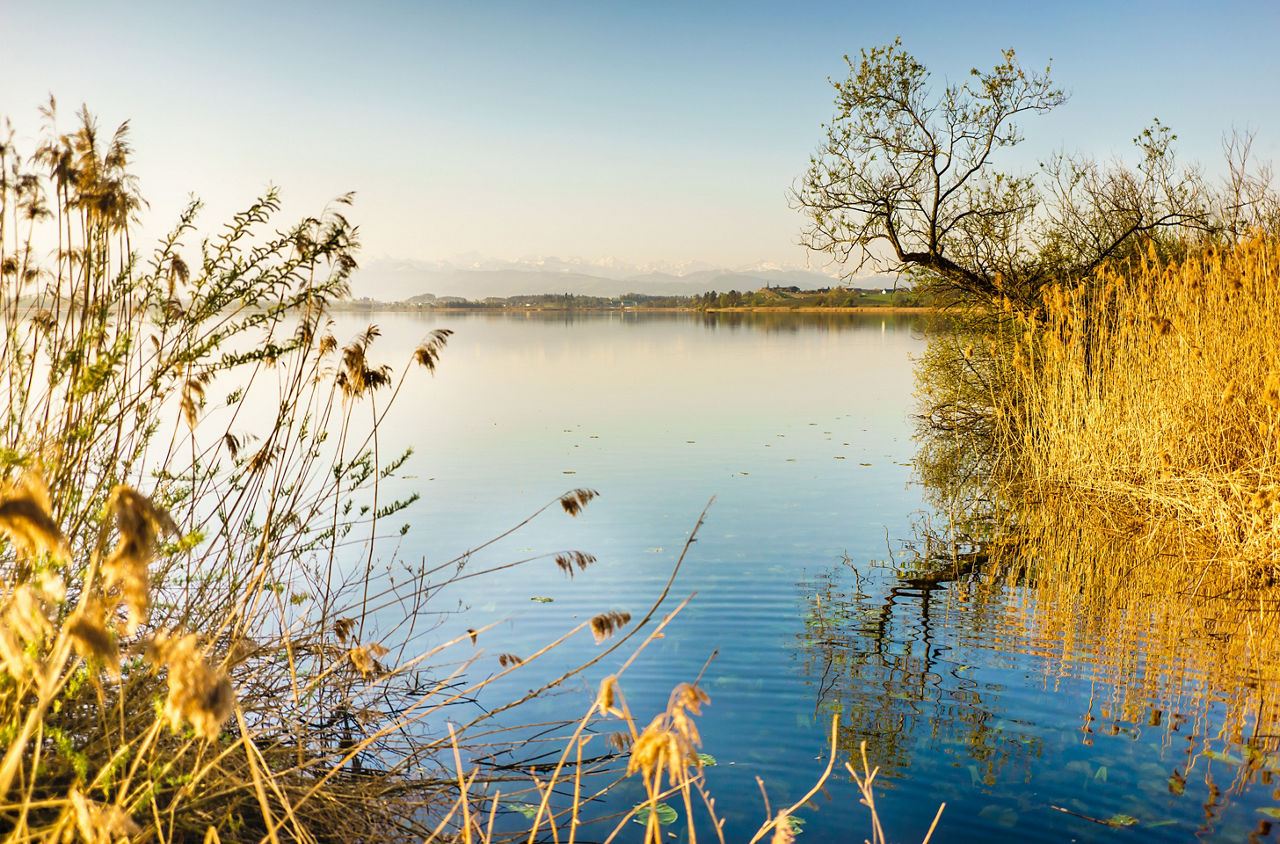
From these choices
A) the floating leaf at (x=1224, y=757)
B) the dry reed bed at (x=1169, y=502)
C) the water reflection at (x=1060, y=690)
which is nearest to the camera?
the water reflection at (x=1060, y=690)

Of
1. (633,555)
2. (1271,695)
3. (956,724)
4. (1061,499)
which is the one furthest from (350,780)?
(1061,499)

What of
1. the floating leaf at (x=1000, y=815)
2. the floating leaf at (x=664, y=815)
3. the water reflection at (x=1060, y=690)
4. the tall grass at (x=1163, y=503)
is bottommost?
the floating leaf at (x=664, y=815)

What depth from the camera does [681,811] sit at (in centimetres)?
409

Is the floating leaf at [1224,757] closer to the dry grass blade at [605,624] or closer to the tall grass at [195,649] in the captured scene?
the tall grass at [195,649]

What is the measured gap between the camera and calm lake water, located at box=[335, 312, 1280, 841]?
13.3 ft

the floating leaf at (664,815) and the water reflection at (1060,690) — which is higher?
the water reflection at (1060,690)

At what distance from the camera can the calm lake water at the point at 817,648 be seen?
4.05 meters

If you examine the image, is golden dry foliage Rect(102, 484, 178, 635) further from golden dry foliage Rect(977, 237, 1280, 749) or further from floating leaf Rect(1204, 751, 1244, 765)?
golden dry foliage Rect(977, 237, 1280, 749)

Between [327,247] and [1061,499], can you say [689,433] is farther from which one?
[327,247]

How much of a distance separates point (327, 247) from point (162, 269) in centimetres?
74

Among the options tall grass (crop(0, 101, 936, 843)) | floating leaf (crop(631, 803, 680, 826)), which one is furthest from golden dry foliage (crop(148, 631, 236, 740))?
floating leaf (crop(631, 803, 680, 826))

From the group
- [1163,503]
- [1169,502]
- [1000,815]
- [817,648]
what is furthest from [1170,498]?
[1000,815]

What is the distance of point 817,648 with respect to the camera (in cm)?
598

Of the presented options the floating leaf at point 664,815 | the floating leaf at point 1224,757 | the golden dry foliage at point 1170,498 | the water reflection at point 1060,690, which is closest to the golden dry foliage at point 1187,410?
the golden dry foliage at point 1170,498
